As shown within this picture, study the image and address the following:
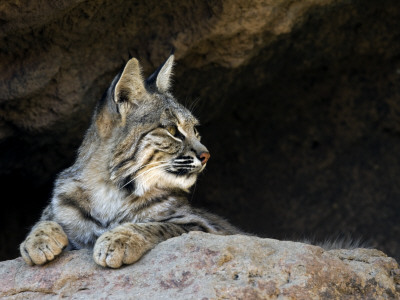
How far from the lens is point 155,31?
538 centimetres

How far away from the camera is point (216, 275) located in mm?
3377

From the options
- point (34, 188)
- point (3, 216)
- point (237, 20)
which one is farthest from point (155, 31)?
point (3, 216)

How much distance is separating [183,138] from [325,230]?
2.71 meters

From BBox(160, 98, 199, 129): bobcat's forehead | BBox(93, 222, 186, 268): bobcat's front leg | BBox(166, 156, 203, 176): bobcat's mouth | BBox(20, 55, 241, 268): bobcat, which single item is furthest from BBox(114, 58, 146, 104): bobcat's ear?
BBox(93, 222, 186, 268): bobcat's front leg

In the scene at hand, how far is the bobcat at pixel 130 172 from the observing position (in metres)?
4.50

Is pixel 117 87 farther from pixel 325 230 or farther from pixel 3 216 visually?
pixel 325 230

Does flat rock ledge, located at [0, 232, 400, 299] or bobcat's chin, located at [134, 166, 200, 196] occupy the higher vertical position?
bobcat's chin, located at [134, 166, 200, 196]

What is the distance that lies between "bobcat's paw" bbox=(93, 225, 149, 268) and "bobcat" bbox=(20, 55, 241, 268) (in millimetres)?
486

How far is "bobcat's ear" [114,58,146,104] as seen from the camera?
4602 mm

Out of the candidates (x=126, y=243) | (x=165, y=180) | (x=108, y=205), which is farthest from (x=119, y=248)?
(x=165, y=180)

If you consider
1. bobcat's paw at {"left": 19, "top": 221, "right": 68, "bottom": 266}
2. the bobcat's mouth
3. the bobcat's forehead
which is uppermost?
the bobcat's forehead

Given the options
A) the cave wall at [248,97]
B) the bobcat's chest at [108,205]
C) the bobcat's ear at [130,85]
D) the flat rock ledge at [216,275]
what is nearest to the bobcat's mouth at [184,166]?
the bobcat's chest at [108,205]

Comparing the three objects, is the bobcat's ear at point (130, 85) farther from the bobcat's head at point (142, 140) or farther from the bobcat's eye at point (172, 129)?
the bobcat's eye at point (172, 129)

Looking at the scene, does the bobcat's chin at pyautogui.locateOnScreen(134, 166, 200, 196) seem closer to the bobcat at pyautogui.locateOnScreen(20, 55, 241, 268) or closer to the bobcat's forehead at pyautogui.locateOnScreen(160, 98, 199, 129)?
the bobcat at pyautogui.locateOnScreen(20, 55, 241, 268)
